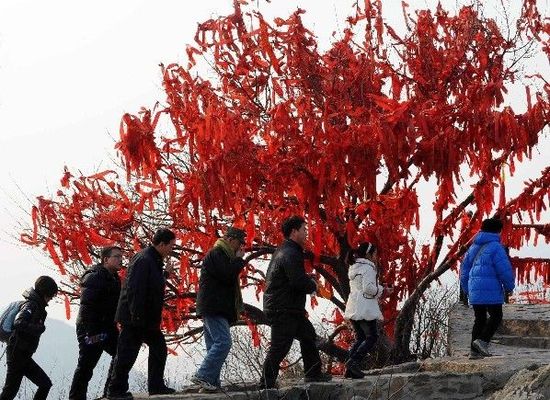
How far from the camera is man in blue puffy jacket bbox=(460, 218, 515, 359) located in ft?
33.6

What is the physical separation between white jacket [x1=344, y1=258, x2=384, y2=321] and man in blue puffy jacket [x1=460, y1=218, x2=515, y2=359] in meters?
1.22

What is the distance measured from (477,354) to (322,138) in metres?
3.86

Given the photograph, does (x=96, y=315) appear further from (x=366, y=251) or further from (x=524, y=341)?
(x=524, y=341)

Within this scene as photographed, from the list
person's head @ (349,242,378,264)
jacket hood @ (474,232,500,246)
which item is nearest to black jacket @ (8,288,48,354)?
person's head @ (349,242,378,264)

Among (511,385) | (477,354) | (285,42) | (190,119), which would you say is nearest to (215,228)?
(190,119)

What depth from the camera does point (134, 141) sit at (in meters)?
13.6

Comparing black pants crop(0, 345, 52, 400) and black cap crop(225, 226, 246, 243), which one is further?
black pants crop(0, 345, 52, 400)

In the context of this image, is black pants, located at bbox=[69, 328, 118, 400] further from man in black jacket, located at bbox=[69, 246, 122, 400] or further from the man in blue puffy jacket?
the man in blue puffy jacket

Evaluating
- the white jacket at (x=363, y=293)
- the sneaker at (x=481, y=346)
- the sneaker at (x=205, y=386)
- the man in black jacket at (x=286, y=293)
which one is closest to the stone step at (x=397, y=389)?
the sneaker at (x=205, y=386)

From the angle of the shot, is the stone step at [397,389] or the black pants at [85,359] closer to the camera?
the stone step at [397,389]

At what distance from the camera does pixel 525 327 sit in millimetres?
13586

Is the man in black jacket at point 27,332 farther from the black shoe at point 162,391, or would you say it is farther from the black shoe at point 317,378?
the black shoe at point 317,378

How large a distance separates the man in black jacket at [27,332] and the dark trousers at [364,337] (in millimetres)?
3219

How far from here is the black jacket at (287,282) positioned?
8.99 metres
